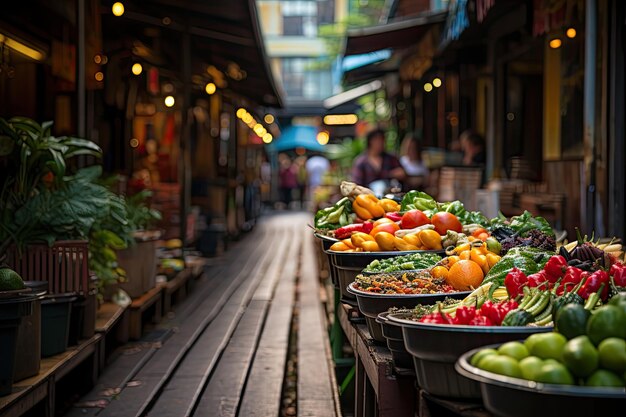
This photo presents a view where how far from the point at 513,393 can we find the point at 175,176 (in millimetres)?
14968

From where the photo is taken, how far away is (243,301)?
11633 mm

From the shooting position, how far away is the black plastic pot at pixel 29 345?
5125 millimetres

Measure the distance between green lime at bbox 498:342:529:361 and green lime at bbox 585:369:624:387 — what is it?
22cm

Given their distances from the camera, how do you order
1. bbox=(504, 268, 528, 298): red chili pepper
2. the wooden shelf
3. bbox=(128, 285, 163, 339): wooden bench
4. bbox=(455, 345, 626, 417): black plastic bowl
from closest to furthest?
bbox=(455, 345, 626, 417): black plastic bowl
bbox=(504, 268, 528, 298): red chili pepper
the wooden shelf
bbox=(128, 285, 163, 339): wooden bench

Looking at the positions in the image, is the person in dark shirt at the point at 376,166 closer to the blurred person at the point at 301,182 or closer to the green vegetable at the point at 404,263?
the green vegetable at the point at 404,263

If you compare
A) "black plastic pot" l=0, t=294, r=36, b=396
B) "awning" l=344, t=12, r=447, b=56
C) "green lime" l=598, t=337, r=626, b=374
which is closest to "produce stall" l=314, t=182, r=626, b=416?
"green lime" l=598, t=337, r=626, b=374

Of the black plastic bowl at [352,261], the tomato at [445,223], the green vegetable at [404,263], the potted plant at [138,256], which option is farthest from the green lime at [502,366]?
the potted plant at [138,256]

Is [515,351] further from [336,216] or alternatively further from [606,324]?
[336,216]

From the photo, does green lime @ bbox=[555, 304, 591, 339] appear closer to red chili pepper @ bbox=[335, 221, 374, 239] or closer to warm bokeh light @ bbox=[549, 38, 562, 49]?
red chili pepper @ bbox=[335, 221, 374, 239]

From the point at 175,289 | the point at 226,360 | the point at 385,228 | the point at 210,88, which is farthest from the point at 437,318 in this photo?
the point at 210,88

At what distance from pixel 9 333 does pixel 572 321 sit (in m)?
2.99

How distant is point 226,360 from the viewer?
A: 310 inches

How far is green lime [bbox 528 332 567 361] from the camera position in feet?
9.23

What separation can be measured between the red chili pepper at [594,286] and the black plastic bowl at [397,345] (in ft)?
2.37
